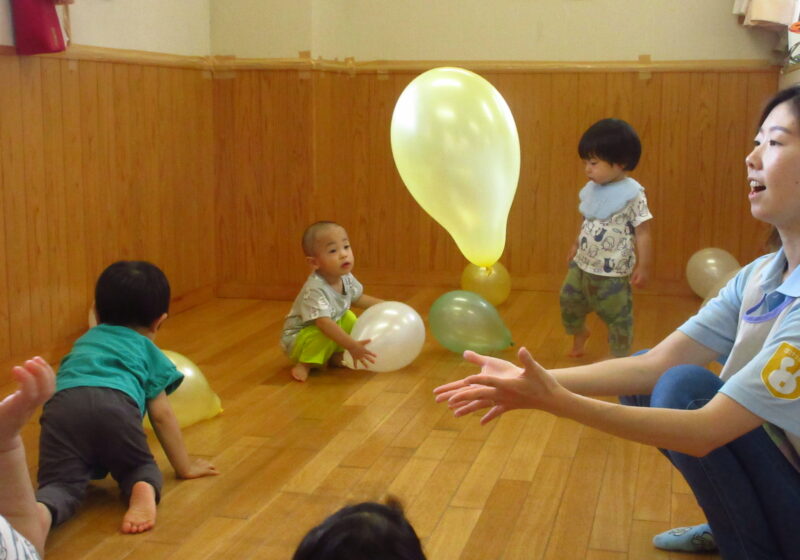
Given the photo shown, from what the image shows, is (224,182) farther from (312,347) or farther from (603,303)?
(603,303)

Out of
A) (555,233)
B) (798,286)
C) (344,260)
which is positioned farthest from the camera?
(555,233)

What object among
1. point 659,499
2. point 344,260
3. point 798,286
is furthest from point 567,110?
point 798,286

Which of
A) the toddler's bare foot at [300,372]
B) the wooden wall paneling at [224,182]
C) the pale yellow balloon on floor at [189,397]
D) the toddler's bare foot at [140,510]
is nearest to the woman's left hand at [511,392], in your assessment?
the toddler's bare foot at [140,510]

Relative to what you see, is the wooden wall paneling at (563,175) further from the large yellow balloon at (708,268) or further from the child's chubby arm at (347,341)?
the child's chubby arm at (347,341)

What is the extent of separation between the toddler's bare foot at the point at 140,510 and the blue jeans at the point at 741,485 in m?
1.23

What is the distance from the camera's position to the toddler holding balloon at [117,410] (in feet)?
8.00

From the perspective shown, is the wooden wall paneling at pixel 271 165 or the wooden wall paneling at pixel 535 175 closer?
the wooden wall paneling at pixel 271 165

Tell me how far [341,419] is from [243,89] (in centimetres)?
224

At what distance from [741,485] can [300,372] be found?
211 cm

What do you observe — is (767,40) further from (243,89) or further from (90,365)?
(90,365)

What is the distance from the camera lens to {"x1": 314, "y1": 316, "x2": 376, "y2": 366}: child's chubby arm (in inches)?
141

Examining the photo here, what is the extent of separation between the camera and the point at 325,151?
16.4 feet

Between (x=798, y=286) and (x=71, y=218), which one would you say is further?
(x=71, y=218)

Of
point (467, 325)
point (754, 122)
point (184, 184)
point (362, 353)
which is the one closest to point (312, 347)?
point (362, 353)
